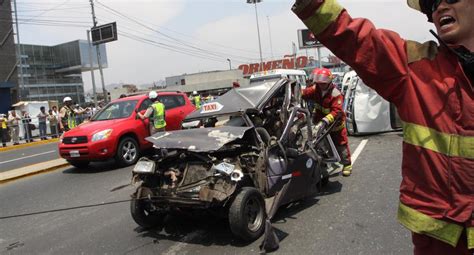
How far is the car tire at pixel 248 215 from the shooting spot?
4.42m

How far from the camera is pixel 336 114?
659cm

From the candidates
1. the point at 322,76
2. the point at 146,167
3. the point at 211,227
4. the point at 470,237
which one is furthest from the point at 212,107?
the point at 470,237

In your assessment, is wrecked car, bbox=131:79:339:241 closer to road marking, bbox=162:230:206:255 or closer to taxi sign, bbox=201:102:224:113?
taxi sign, bbox=201:102:224:113

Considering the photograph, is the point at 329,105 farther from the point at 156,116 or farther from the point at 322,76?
the point at 156,116

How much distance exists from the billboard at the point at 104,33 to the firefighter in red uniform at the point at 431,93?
29.5 meters


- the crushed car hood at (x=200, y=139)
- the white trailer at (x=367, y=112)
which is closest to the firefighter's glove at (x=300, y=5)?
the crushed car hood at (x=200, y=139)

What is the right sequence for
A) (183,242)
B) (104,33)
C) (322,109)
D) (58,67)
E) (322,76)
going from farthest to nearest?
1. (58,67)
2. (104,33)
3. (322,109)
4. (322,76)
5. (183,242)

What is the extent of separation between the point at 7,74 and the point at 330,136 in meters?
41.0

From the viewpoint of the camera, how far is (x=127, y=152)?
10.6m

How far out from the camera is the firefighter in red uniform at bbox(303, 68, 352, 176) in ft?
21.3

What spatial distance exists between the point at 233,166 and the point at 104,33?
27.7m

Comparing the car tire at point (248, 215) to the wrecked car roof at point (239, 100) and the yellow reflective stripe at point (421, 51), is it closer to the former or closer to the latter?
the wrecked car roof at point (239, 100)

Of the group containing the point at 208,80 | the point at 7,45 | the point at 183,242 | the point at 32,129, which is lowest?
the point at 183,242

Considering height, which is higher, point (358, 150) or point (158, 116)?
point (158, 116)
